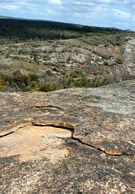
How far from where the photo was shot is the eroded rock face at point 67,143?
9914mm

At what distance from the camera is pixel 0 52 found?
505ft

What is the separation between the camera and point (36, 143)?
12.1m

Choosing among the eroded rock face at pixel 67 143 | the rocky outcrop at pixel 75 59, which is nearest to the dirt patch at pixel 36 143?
the eroded rock face at pixel 67 143

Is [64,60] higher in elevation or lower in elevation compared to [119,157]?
lower

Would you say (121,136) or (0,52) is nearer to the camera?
(121,136)

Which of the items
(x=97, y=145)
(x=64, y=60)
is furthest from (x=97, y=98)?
(x=64, y=60)

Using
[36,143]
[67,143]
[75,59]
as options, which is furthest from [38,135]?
[75,59]

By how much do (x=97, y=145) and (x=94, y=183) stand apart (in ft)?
7.11

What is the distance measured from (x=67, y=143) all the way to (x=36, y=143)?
86 centimetres

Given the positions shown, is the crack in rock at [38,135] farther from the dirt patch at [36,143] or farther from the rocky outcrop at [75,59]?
the rocky outcrop at [75,59]

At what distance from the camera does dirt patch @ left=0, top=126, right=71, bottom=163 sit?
1120 cm

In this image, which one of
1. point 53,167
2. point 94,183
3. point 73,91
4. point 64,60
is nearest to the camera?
point 94,183

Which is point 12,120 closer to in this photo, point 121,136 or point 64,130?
point 64,130

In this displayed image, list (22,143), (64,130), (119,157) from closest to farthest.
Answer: (119,157), (22,143), (64,130)
